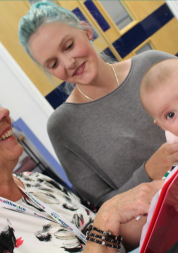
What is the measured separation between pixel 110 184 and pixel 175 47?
10.7ft

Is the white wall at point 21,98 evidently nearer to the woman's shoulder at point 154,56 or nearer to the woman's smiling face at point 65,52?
the woman's smiling face at point 65,52

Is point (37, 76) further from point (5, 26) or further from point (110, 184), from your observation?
point (110, 184)

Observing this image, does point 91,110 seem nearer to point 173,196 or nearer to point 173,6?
point 173,196

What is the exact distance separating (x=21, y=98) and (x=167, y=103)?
236 centimetres

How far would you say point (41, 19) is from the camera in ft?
4.00

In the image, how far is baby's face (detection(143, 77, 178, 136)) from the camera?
87 cm

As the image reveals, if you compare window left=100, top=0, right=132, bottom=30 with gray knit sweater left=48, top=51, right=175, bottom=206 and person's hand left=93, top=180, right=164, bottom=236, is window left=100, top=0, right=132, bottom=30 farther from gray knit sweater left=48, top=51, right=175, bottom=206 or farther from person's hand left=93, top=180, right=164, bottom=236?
person's hand left=93, top=180, right=164, bottom=236

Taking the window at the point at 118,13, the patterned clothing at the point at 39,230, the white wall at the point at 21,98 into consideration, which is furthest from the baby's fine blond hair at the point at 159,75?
the window at the point at 118,13

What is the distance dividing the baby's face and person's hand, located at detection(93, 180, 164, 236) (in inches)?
9.4

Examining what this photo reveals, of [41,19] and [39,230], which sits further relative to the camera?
[41,19]

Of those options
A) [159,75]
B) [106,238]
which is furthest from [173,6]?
[106,238]

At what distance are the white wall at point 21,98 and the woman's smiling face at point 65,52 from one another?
1676 millimetres

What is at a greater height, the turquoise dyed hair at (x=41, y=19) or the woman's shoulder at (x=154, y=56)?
the turquoise dyed hair at (x=41, y=19)

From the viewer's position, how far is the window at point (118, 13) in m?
3.30
